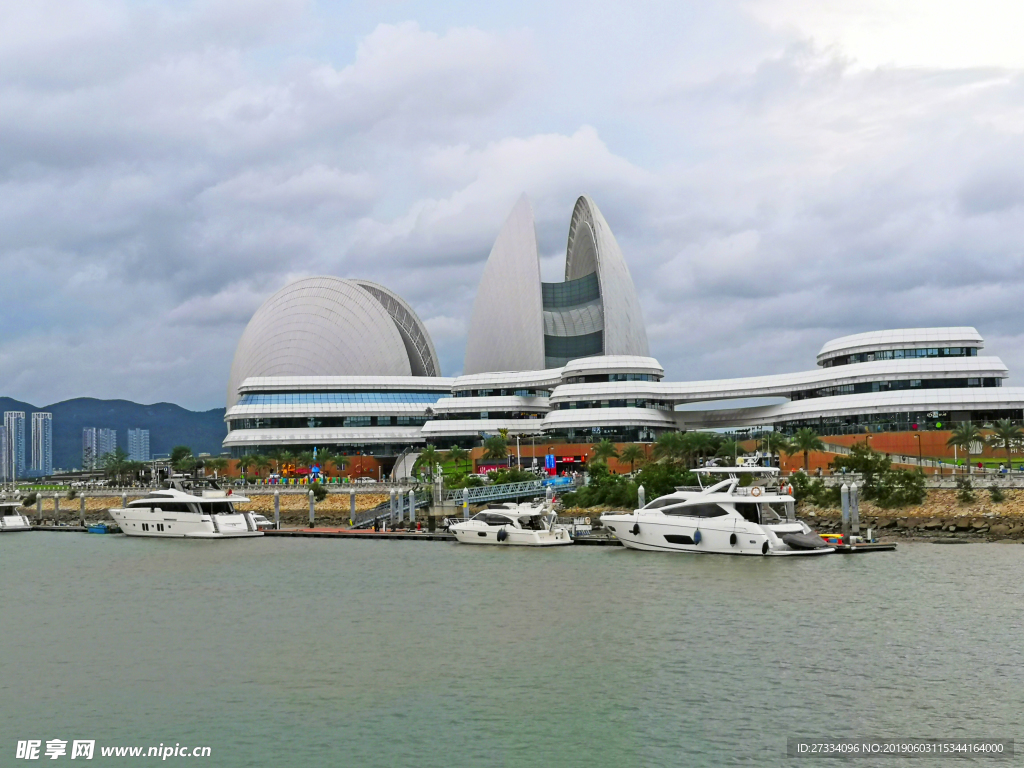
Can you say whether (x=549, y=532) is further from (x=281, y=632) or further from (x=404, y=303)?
(x=404, y=303)

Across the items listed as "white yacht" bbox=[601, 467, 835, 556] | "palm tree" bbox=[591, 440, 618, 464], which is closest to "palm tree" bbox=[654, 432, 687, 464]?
"palm tree" bbox=[591, 440, 618, 464]

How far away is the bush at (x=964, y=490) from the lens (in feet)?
252

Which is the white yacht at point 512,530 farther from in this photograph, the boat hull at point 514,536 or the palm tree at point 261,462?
the palm tree at point 261,462

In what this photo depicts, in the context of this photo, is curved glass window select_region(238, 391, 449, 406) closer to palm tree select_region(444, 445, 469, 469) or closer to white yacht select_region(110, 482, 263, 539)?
palm tree select_region(444, 445, 469, 469)

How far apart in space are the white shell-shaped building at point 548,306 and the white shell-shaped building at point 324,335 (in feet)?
46.1

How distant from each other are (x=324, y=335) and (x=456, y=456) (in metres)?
50.8

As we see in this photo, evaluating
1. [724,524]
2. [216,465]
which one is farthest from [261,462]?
[724,524]

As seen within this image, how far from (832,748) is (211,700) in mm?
18370

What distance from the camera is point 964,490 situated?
3083 inches

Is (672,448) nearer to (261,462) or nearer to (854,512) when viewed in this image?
(854,512)

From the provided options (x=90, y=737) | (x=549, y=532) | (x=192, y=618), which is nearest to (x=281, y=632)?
(x=192, y=618)

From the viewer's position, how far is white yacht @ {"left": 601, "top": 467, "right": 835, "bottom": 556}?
63.2 meters

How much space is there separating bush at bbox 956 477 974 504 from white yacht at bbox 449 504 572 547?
90.2 ft

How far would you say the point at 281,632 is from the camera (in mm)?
45188
